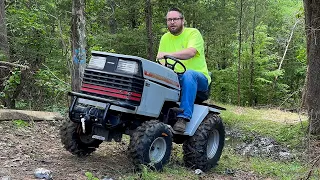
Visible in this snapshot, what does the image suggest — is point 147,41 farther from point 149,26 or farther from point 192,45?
point 192,45

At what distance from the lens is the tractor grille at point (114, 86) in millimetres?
4426

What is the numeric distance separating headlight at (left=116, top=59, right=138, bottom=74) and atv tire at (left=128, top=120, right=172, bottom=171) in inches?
23.0

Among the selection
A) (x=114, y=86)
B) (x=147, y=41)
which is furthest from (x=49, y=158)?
(x=147, y=41)

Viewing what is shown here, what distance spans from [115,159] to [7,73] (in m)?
4.62

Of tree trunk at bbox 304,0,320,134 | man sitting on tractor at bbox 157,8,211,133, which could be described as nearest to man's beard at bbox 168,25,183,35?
man sitting on tractor at bbox 157,8,211,133

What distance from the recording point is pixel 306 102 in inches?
394

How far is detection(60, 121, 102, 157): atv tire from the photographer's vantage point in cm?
493

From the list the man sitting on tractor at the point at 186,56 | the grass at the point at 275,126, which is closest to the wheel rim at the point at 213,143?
the man sitting on tractor at the point at 186,56

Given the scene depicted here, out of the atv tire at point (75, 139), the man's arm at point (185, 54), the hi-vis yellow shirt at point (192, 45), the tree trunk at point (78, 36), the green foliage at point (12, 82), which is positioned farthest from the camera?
the tree trunk at point (78, 36)

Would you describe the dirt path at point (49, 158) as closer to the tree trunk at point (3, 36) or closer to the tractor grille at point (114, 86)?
the tractor grille at point (114, 86)

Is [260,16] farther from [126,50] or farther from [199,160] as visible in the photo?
[199,160]

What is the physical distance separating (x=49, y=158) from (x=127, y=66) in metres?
1.48

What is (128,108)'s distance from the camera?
436 centimetres

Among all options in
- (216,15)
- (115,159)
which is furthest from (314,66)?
(216,15)
